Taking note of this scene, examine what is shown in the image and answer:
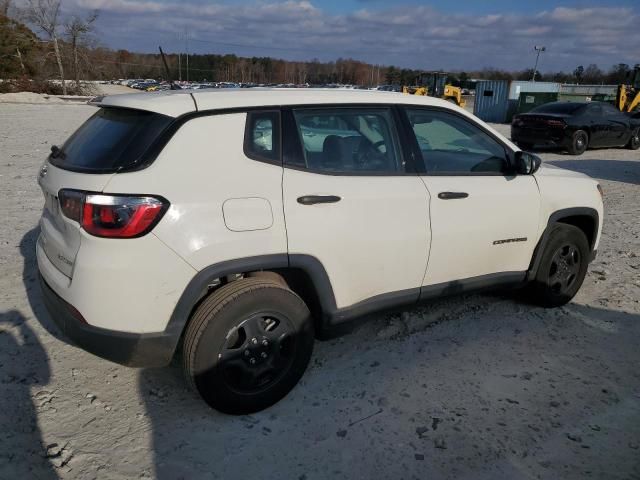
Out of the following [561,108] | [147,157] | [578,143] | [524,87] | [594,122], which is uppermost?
[524,87]

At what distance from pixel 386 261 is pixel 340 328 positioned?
51 cm

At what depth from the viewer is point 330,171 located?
9.87ft

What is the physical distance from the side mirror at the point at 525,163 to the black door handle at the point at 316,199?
1.57 meters

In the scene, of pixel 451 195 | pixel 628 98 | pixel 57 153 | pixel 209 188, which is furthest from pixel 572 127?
pixel 57 153

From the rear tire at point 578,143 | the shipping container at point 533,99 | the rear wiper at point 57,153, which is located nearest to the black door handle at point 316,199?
the rear wiper at point 57,153

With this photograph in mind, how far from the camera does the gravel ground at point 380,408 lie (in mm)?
2584

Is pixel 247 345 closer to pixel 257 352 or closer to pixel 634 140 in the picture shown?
pixel 257 352

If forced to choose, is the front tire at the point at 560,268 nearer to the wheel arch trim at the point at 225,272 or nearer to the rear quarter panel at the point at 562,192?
the rear quarter panel at the point at 562,192

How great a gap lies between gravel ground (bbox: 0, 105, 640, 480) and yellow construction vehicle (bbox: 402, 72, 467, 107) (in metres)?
26.3

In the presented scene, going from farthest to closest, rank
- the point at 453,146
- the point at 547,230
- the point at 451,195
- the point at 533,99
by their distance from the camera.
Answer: the point at 533,99, the point at 547,230, the point at 453,146, the point at 451,195

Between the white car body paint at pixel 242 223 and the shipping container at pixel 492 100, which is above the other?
the shipping container at pixel 492 100

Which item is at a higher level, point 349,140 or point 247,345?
point 349,140

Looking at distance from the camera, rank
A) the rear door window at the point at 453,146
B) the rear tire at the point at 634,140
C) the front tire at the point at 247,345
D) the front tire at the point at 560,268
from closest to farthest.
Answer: the front tire at the point at 247,345 < the rear door window at the point at 453,146 < the front tire at the point at 560,268 < the rear tire at the point at 634,140

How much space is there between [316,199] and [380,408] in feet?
4.25
